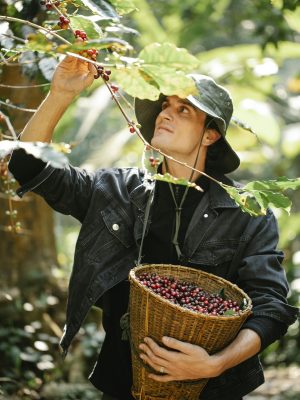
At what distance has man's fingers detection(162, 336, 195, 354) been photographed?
1685 mm

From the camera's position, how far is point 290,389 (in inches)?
149

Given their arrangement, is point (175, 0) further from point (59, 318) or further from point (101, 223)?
point (101, 223)

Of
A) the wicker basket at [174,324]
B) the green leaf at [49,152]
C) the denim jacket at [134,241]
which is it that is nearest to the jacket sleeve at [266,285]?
the denim jacket at [134,241]

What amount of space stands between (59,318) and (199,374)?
7.04 ft

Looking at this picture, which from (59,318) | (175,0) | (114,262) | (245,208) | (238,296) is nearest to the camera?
(245,208)

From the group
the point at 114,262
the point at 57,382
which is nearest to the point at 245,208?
the point at 114,262

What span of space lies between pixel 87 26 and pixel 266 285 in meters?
1.07

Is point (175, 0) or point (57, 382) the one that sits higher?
point (175, 0)

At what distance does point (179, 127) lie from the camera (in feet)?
7.29

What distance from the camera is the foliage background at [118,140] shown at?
3277mm

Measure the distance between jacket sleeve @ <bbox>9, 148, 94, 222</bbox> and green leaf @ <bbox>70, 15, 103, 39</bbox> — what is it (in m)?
0.47

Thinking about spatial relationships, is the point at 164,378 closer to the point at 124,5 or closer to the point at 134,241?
the point at 134,241

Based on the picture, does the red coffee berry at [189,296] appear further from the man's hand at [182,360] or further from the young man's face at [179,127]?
Answer: the young man's face at [179,127]

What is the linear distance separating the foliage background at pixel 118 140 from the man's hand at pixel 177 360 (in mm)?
1073
